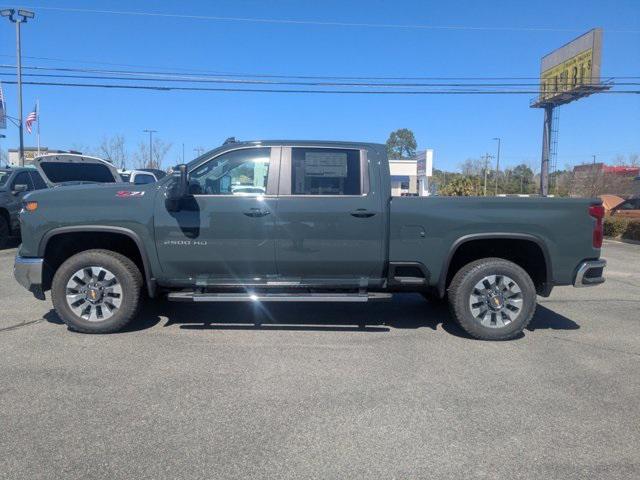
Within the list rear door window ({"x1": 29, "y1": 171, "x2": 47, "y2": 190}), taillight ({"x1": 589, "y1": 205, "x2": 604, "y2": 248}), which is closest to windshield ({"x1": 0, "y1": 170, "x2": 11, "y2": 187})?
rear door window ({"x1": 29, "y1": 171, "x2": 47, "y2": 190})

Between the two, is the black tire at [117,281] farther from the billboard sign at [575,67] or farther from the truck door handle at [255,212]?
the billboard sign at [575,67]

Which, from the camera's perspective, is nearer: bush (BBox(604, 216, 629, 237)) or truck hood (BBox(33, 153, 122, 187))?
truck hood (BBox(33, 153, 122, 187))

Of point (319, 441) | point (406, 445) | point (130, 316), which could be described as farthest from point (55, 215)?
point (406, 445)

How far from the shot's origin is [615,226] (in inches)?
771

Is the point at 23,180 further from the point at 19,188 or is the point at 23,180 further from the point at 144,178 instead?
the point at 144,178

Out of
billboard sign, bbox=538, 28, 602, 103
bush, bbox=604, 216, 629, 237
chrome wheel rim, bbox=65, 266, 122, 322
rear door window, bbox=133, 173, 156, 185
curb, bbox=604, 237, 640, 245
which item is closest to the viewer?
chrome wheel rim, bbox=65, 266, 122, 322

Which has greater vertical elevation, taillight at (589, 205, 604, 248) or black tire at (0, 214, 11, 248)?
taillight at (589, 205, 604, 248)

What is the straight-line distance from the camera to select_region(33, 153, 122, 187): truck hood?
1166 cm

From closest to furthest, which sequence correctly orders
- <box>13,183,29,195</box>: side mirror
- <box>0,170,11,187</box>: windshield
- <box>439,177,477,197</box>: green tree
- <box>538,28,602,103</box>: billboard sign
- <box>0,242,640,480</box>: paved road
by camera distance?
<box>0,242,640,480</box>: paved road < <box>13,183,29,195</box>: side mirror < <box>0,170,11,187</box>: windshield < <box>538,28,602,103</box>: billboard sign < <box>439,177,477,197</box>: green tree

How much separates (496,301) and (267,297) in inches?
94.6

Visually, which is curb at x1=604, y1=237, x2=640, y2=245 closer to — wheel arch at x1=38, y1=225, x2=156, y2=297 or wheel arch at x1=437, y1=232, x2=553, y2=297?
wheel arch at x1=437, y1=232, x2=553, y2=297

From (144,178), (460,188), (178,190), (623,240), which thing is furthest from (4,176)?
(460,188)

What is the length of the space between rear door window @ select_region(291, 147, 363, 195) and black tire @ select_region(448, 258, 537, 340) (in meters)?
1.50

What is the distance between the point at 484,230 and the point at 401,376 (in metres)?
1.88
